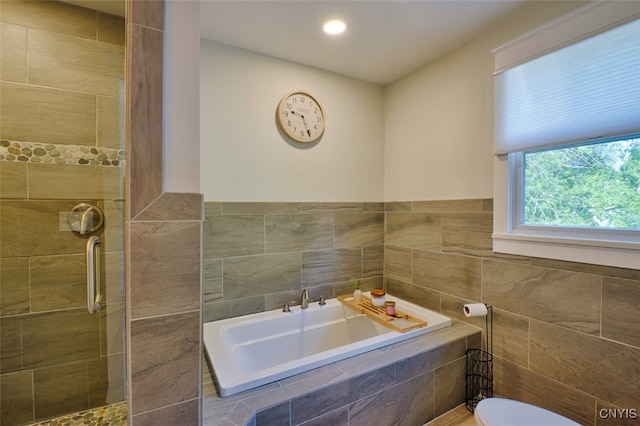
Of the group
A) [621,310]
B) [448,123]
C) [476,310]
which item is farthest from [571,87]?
[476,310]

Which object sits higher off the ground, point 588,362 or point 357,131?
point 357,131

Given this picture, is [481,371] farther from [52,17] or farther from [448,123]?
[52,17]

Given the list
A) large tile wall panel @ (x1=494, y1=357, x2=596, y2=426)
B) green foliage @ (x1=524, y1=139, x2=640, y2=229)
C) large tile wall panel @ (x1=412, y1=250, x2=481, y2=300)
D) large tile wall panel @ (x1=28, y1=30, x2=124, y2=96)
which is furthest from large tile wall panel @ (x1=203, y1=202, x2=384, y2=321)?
green foliage @ (x1=524, y1=139, x2=640, y2=229)

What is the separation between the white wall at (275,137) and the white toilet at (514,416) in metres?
1.74

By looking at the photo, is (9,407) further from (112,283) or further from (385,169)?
(385,169)

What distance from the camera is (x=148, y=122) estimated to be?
0.97 m

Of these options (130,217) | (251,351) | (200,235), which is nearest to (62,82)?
(130,217)

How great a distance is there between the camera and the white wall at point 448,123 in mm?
1985

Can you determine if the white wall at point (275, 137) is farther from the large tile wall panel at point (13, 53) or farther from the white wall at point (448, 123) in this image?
the large tile wall panel at point (13, 53)

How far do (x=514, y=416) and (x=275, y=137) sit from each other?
2.26 meters

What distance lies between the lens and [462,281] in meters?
2.16

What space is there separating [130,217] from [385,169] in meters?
2.33

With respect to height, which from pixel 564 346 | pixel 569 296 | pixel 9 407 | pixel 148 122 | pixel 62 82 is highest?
pixel 62 82

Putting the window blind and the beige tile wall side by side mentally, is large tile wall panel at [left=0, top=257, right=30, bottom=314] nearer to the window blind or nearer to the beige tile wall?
the beige tile wall
